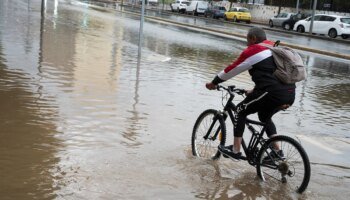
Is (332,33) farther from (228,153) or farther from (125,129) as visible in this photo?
(228,153)

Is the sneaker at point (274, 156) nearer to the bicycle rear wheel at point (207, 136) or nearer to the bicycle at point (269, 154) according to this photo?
the bicycle at point (269, 154)

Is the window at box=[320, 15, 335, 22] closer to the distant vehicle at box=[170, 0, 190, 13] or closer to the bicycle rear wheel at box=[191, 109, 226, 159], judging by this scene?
the distant vehicle at box=[170, 0, 190, 13]

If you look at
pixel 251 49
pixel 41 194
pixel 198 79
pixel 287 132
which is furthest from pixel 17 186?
pixel 198 79

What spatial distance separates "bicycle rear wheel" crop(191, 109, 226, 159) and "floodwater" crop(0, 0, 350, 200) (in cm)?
16

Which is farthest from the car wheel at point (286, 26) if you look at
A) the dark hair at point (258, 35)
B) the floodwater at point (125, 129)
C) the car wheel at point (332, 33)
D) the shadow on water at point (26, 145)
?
the dark hair at point (258, 35)

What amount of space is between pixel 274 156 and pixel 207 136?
107 cm

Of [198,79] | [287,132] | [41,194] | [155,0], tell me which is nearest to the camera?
[41,194]

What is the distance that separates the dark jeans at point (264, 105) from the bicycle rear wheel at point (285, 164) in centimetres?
30

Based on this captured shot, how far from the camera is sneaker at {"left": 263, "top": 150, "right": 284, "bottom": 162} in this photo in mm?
5359

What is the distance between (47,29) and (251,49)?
1576 centimetres

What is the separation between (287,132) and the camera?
26.6 feet

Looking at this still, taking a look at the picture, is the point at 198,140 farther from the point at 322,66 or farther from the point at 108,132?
the point at 322,66

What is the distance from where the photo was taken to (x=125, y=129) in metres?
7.22

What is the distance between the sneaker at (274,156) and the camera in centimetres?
536
